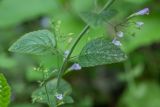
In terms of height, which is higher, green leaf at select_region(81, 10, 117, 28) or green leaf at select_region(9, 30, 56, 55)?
green leaf at select_region(81, 10, 117, 28)

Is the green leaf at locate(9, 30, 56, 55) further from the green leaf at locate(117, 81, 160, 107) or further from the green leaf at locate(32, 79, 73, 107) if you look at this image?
the green leaf at locate(117, 81, 160, 107)

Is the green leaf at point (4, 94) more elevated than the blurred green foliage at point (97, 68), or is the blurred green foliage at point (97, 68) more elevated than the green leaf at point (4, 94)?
the green leaf at point (4, 94)

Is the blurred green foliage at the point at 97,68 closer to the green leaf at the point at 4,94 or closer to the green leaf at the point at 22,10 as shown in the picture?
the green leaf at the point at 22,10

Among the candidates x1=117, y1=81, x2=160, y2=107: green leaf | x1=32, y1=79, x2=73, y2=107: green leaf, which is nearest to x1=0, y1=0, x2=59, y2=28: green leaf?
x1=117, y1=81, x2=160, y2=107: green leaf

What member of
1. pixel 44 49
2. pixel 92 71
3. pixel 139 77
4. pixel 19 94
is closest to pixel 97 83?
pixel 92 71

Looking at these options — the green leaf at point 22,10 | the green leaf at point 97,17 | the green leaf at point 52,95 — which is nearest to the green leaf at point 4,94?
the green leaf at point 52,95
